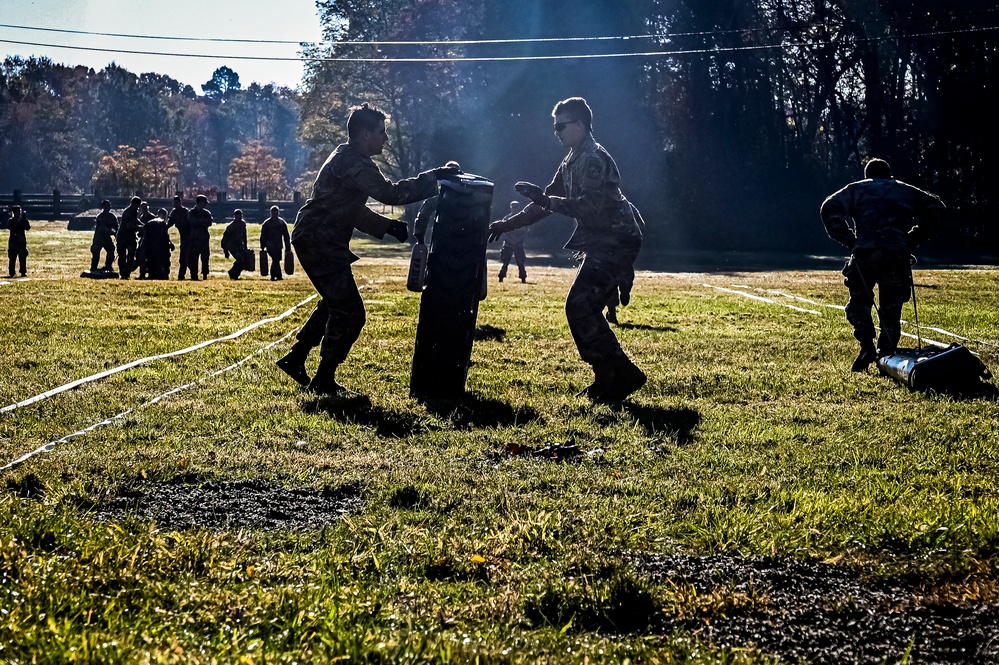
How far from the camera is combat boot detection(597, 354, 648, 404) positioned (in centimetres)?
830

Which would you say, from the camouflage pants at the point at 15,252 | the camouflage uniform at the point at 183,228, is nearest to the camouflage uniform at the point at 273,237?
the camouflage uniform at the point at 183,228

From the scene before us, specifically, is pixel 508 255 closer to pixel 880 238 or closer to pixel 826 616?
pixel 880 238

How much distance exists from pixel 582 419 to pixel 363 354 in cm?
413

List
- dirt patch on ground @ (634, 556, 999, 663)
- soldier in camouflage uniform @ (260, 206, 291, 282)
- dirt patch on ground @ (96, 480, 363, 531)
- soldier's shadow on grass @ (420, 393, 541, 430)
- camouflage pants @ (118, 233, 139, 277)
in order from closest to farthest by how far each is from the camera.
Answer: dirt patch on ground @ (634, 556, 999, 663), dirt patch on ground @ (96, 480, 363, 531), soldier's shadow on grass @ (420, 393, 541, 430), camouflage pants @ (118, 233, 139, 277), soldier in camouflage uniform @ (260, 206, 291, 282)

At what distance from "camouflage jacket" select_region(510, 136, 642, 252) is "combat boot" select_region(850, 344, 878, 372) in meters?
2.85

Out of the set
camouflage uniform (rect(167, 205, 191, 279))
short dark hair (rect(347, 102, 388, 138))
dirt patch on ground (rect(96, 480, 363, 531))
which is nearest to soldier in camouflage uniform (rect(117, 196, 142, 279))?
camouflage uniform (rect(167, 205, 191, 279))

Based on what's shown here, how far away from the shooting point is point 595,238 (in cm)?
854

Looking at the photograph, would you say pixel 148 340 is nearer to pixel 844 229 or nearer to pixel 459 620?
pixel 844 229

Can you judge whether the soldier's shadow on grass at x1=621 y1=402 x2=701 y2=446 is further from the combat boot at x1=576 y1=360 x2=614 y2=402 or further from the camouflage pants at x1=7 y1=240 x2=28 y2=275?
the camouflage pants at x1=7 y1=240 x2=28 y2=275

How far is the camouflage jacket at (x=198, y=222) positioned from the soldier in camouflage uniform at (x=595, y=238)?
66.1 feet

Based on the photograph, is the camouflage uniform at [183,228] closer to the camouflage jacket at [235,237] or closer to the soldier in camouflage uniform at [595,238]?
the camouflage jacket at [235,237]

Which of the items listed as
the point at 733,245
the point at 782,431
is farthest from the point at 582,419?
the point at 733,245

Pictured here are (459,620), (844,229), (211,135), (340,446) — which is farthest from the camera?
(211,135)

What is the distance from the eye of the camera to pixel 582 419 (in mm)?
7387
